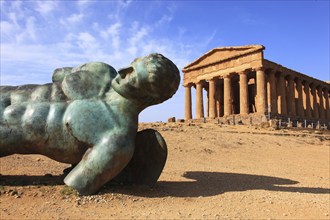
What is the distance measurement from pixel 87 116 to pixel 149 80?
4.10ft

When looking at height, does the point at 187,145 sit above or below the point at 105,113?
below

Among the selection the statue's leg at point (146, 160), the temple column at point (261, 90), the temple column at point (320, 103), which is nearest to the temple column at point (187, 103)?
the temple column at point (261, 90)

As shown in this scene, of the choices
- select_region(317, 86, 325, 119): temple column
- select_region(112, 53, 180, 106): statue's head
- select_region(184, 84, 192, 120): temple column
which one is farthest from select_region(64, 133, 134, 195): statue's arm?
select_region(317, 86, 325, 119): temple column

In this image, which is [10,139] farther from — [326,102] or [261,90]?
[326,102]

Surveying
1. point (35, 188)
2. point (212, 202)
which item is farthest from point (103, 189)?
point (212, 202)

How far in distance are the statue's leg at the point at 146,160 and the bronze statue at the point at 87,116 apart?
73cm

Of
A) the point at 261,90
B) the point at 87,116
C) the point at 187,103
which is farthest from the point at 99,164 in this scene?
the point at 187,103

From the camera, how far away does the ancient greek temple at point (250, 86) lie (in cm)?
4125

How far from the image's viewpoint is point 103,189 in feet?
20.9

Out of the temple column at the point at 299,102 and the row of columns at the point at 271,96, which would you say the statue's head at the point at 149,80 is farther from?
the temple column at the point at 299,102

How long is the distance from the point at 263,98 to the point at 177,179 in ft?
110

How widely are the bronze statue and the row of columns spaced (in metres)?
34.0

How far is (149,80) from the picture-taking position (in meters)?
6.24

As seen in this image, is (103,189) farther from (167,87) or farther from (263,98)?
(263,98)
